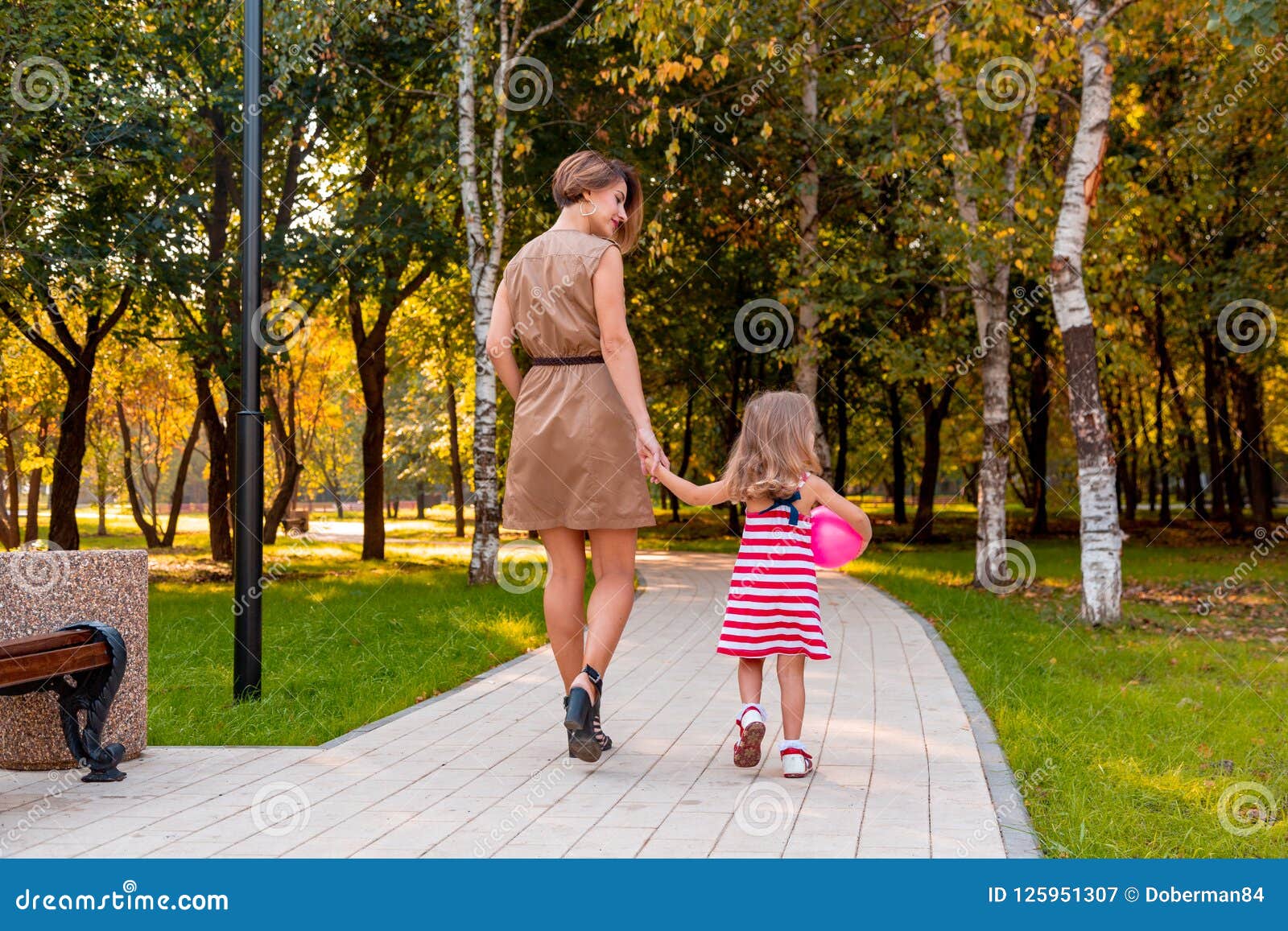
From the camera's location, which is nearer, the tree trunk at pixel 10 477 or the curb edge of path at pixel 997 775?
the curb edge of path at pixel 997 775

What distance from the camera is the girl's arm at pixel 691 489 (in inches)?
190

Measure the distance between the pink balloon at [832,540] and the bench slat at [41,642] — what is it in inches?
116

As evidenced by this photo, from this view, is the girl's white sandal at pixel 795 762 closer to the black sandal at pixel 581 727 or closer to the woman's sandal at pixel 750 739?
the woman's sandal at pixel 750 739

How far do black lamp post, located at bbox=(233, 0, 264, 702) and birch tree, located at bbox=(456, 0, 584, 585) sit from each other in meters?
7.62

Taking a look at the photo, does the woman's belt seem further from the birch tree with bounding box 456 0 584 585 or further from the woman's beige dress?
the birch tree with bounding box 456 0 584 585

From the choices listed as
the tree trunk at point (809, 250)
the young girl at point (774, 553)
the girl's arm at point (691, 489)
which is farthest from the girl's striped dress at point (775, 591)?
the tree trunk at point (809, 250)

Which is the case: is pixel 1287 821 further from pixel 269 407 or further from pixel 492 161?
pixel 269 407

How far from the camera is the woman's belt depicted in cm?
524

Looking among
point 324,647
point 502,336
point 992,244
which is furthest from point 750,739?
point 992,244

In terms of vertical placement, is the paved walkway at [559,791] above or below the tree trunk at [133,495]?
below

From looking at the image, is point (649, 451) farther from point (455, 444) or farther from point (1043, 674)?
point (455, 444)

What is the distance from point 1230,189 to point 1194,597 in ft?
28.0

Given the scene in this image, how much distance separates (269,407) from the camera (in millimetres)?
24250

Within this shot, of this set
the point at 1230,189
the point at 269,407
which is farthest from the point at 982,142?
the point at 269,407
